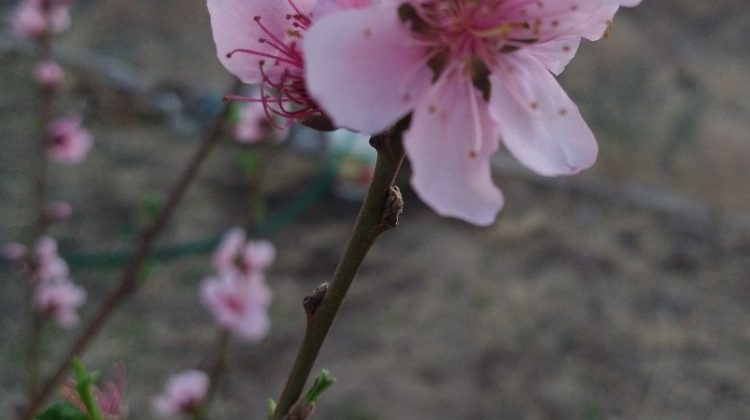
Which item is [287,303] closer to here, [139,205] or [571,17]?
[139,205]

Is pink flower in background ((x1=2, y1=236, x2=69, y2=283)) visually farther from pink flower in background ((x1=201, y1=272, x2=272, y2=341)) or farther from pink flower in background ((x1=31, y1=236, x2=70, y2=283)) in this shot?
pink flower in background ((x1=201, y1=272, x2=272, y2=341))

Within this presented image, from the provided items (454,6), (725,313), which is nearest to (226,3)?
(454,6)

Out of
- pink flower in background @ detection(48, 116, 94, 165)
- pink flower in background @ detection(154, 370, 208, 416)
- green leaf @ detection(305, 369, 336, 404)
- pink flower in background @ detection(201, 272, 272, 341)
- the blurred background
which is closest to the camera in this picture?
green leaf @ detection(305, 369, 336, 404)

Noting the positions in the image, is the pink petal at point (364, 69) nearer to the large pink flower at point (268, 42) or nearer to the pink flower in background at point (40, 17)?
the large pink flower at point (268, 42)

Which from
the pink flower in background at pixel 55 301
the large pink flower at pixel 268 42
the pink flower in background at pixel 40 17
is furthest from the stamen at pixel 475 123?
the pink flower in background at pixel 40 17

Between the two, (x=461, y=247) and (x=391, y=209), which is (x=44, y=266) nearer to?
(x=391, y=209)

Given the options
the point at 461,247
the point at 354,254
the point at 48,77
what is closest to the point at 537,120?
the point at 354,254

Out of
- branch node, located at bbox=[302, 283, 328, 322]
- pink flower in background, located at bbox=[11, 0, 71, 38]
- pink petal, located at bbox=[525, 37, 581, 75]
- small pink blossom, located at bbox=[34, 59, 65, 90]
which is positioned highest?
pink petal, located at bbox=[525, 37, 581, 75]

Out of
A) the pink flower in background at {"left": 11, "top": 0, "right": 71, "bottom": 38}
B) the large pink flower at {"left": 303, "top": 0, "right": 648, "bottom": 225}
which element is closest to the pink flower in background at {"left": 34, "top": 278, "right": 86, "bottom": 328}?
the pink flower in background at {"left": 11, "top": 0, "right": 71, "bottom": 38}
